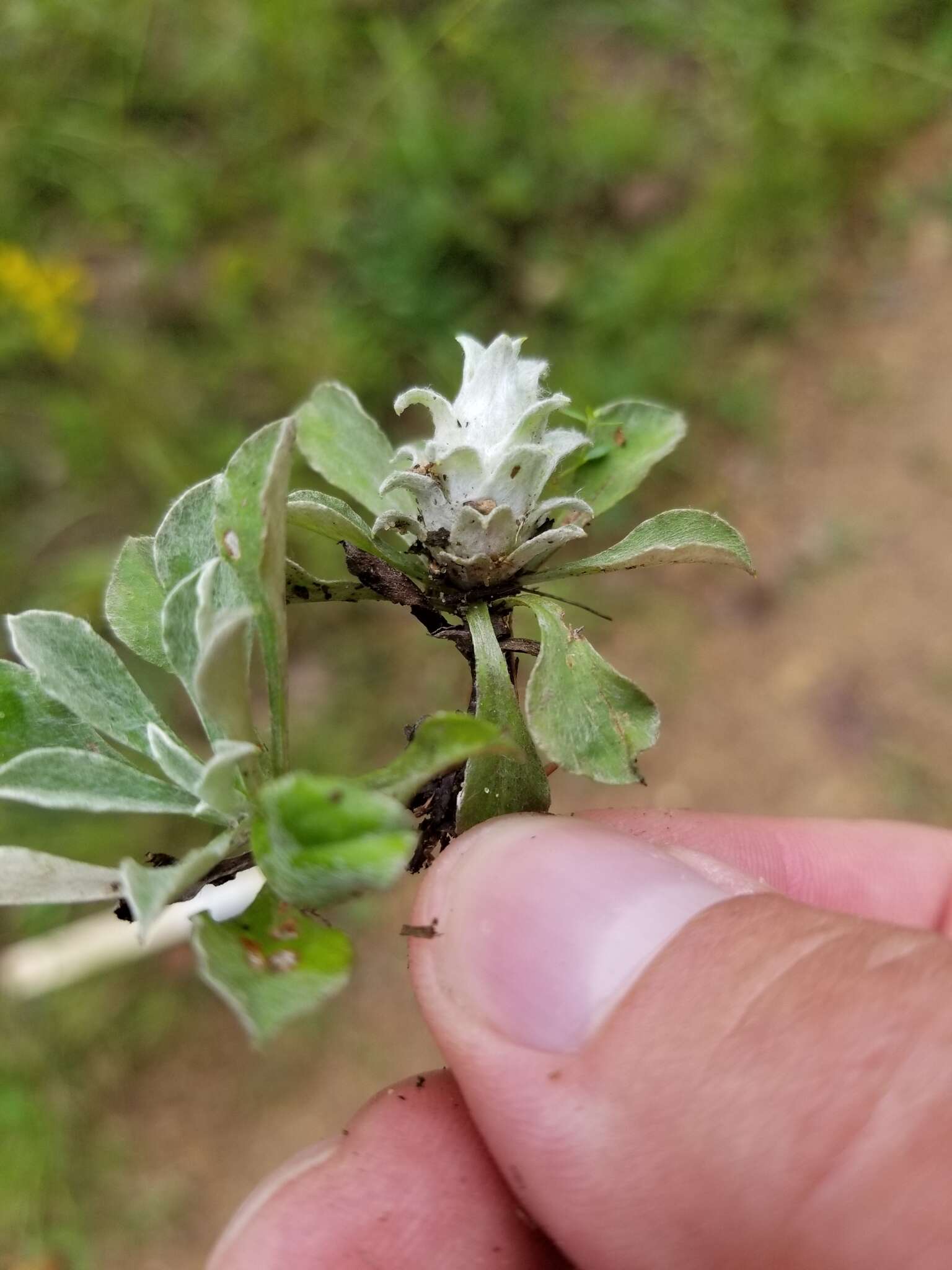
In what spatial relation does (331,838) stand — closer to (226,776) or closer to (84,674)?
(226,776)

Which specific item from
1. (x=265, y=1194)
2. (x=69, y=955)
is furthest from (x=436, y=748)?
(x=69, y=955)

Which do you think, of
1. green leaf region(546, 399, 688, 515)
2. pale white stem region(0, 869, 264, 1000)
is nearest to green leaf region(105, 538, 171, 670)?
green leaf region(546, 399, 688, 515)

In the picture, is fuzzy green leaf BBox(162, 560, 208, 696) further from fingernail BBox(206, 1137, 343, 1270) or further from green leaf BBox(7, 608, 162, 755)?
fingernail BBox(206, 1137, 343, 1270)

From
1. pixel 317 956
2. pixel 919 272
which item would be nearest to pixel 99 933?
pixel 317 956

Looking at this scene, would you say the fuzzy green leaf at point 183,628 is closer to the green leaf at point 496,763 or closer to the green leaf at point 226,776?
the green leaf at point 226,776

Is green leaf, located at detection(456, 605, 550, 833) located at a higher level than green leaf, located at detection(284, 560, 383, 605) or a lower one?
lower
